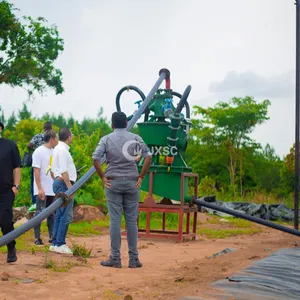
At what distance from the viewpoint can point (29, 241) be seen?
10.3 meters

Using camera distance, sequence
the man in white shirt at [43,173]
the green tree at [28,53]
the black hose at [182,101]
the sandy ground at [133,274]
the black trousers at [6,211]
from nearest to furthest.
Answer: the sandy ground at [133,274]
the black trousers at [6,211]
the man in white shirt at [43,173]
the black hose at [182,101]
the green tree at [28,53]

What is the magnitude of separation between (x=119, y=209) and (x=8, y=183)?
1.31m

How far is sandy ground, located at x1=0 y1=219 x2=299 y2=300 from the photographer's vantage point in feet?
19.9

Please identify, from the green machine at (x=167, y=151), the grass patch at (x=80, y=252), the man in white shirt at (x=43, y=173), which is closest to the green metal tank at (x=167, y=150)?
the green machine at (x=167, y=151)

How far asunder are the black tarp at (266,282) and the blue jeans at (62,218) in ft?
8.31

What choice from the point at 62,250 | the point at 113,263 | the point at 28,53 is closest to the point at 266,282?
the point at 113,263

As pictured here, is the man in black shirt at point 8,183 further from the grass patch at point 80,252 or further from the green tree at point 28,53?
the green tree at point 28,53

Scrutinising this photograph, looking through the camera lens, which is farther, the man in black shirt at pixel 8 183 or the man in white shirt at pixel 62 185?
the man in white shirt at pixel 62 185

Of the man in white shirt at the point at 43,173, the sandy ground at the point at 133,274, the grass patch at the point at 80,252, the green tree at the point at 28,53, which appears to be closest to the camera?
the sandy ground at the point at 133,274

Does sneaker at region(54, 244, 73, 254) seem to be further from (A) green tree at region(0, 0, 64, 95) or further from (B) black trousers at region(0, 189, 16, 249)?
(A) green tree at region(0, 0, 64, 95)

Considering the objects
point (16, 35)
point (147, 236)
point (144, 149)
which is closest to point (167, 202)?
point (147, 236)

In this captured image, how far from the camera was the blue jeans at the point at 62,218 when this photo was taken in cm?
877

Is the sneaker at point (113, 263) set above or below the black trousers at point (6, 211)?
below

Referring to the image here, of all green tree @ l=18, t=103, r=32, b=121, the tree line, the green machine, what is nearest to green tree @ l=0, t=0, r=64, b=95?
the tree line
